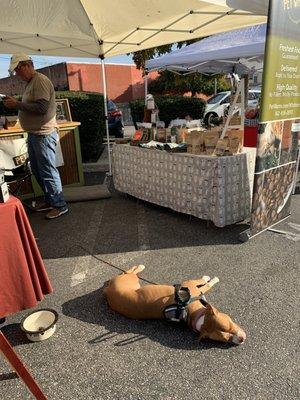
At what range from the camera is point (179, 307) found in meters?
2.26

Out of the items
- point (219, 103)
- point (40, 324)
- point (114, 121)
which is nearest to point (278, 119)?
point (40, 324)

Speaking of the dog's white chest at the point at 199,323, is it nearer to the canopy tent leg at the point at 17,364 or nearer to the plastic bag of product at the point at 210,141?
the canopy tent leg at the point at 17,364

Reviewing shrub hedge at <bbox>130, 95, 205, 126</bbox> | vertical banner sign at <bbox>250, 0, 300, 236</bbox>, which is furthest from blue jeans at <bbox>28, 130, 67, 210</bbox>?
shrub hedge at <bbox>130, 95, 205, 126</bbox>

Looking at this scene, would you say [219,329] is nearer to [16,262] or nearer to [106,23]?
[16,262]

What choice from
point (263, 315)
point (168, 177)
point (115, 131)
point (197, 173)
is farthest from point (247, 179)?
point (115, 131)

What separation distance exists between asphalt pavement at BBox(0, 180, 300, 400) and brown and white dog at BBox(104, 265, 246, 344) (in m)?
0.08

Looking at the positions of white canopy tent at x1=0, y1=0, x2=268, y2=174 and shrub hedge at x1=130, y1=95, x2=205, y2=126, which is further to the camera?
shrub hedge at x1=130, y1=95, x2=205, y2=126

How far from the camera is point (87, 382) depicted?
1.95 meters

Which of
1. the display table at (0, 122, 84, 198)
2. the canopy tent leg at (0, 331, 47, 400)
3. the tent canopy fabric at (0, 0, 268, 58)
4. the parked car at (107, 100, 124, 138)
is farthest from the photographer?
the parked car at (107, 100, 124, 138)

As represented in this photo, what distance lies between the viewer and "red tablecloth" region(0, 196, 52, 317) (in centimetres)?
214

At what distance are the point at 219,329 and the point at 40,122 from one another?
3.17m

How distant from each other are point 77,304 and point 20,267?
67 centimetres

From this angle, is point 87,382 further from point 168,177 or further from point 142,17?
point 142,17

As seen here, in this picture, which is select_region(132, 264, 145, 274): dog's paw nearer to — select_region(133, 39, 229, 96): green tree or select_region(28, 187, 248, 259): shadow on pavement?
select_region(28, 187, 248, 259): shadow on pavement
